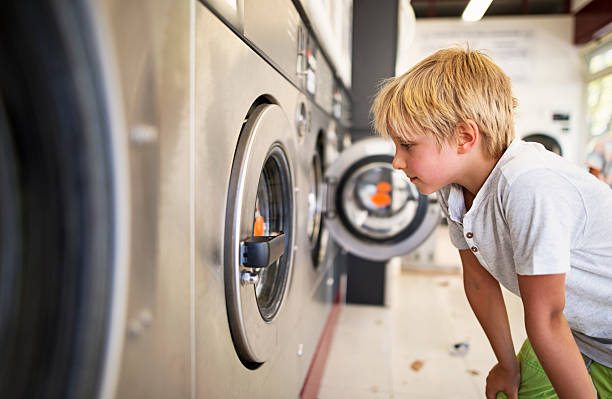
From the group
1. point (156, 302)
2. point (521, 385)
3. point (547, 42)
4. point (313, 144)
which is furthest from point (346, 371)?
point (547, 42)

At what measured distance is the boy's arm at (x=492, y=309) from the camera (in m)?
1.18

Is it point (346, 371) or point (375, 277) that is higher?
point (375, 277)

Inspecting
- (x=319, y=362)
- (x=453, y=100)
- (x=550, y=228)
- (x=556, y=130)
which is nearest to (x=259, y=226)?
(x=453, y=100)

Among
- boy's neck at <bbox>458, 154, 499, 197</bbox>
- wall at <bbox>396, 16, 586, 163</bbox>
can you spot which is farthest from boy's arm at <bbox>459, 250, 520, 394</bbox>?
wall at <bbox>396, 16, 586, 163</bbox>

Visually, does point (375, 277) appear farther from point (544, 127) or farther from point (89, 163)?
point (544, 127)

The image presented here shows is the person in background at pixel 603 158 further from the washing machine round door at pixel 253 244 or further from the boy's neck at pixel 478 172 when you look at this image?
the washing machine round door at pixel 253 244

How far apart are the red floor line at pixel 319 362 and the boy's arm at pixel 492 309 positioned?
0.66 m

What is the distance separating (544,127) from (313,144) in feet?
13.7

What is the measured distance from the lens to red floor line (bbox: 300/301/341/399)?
1612 millimetres

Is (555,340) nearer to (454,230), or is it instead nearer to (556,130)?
(454,230)

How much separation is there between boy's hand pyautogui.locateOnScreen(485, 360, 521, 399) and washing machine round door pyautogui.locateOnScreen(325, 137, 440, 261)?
2.48 feet

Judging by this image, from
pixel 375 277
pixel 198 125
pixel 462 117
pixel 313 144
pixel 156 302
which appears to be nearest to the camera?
pixel 156 302

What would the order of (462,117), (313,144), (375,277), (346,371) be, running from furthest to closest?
1. (375,277)
2. (346,371)
3. (313,144)
4. (462,117)

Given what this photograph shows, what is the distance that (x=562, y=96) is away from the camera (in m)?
4.82
